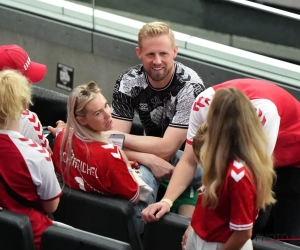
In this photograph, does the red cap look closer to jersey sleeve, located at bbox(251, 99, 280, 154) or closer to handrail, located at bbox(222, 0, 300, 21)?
jersey sleeve, located at bbox(251, 99, 280, 154)

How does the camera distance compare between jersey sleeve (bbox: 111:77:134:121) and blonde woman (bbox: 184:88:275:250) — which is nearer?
blonde woman (bbox: 184:88:275:250)

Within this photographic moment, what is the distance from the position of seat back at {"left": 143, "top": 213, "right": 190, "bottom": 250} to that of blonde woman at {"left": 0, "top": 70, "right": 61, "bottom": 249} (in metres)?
0.43

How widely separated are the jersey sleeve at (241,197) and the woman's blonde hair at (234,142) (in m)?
0.03

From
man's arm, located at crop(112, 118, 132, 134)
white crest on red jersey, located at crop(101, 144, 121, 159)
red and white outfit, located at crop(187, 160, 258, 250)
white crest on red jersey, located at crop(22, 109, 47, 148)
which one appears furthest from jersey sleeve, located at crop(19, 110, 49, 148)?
red and white outfit, located at crop(187, 160, 258, 250)

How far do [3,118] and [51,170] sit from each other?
0.89 feet

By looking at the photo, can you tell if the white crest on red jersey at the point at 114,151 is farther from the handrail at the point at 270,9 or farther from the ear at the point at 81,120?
the handrail at the point at 270,9

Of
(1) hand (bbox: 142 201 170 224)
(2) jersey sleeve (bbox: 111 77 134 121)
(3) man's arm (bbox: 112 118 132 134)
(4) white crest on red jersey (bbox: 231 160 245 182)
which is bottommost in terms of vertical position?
(3) man's arm (bbox: 112 118 132 134)

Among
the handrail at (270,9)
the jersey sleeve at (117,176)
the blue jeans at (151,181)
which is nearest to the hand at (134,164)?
the blue jeans at (151,181)

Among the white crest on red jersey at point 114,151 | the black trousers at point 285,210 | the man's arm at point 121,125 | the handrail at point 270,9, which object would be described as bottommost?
the black trousers at point 285,210

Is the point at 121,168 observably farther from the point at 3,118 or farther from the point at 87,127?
the point at 3,118

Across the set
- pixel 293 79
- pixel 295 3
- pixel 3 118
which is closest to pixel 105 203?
pixel 3 118

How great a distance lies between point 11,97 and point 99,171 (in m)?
0.52

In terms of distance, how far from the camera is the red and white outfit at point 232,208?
251 centimetres

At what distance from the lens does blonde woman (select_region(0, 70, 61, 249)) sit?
9.13 ft
